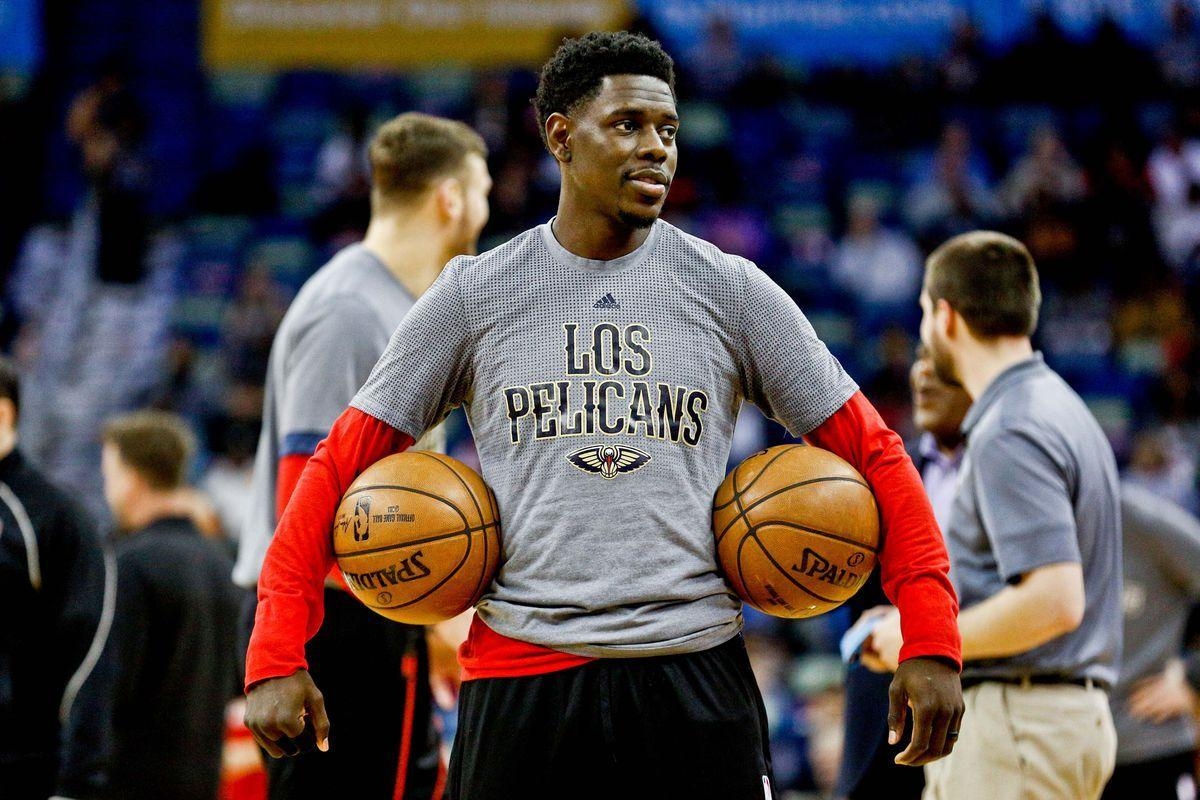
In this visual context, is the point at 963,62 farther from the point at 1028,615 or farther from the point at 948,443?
the point at 1028,615

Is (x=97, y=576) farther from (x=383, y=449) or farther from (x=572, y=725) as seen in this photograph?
(x=572, y=725)

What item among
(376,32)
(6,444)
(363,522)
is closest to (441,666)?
(6,444)

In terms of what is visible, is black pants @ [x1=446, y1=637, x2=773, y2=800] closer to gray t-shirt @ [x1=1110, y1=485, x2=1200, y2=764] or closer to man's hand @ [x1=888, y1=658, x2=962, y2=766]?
man's hand @ [x1=888, y1=658, x2=962, y2=766]

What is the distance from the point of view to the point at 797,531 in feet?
9.53

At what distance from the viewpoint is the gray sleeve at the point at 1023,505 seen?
3787 mm

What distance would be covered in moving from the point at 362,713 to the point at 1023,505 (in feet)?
6.10

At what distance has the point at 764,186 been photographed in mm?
13789

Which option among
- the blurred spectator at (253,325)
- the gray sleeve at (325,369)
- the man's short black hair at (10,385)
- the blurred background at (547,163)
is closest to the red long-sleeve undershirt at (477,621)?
the gray sleeve at (325,369)

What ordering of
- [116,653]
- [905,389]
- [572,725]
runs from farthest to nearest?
[905,389]
[116,653]
[572,725]

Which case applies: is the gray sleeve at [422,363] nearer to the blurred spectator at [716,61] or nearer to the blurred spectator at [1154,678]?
the blurred spectator at [1154,678]

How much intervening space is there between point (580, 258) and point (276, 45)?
11.9 metres

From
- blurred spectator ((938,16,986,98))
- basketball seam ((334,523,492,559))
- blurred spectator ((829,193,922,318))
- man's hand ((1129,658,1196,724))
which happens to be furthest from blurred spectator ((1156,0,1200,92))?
basketball seam ((334,523,492,559))

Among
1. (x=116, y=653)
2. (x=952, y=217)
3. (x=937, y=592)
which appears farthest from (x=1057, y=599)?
(x=952, y=217)

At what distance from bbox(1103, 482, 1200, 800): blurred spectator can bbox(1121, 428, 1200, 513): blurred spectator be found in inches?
215
